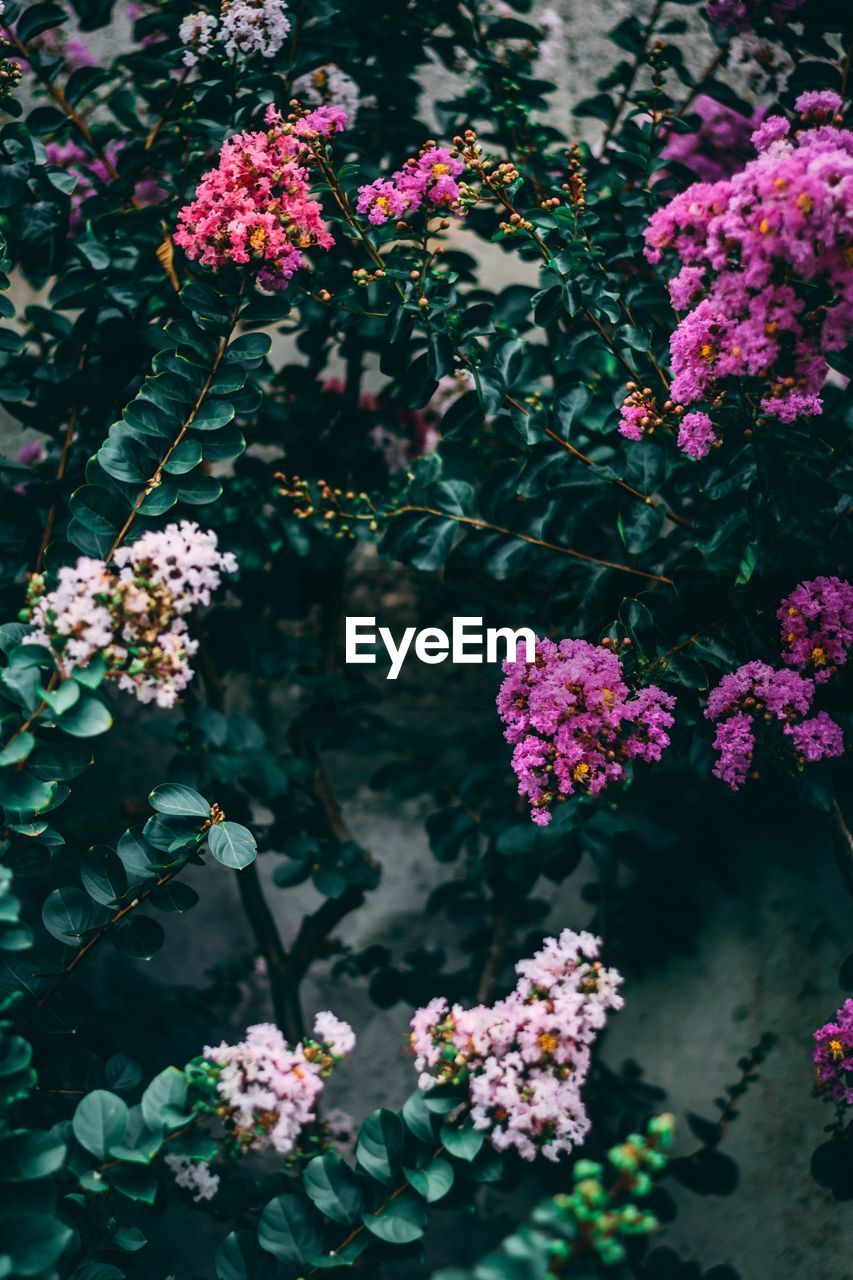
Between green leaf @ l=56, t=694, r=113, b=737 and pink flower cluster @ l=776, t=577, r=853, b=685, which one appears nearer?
green leaf @ l=56, t=694, r=113, b=737

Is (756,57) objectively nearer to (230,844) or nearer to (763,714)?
(763,714)

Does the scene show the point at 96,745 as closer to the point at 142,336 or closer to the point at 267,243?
the point at 142,336

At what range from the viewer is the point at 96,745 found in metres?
2.21

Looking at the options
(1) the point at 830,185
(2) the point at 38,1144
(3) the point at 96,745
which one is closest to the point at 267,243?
(1) the point at 830,185

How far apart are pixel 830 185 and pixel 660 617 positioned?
1.88 feet

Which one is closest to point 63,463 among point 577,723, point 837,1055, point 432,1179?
point 577,723

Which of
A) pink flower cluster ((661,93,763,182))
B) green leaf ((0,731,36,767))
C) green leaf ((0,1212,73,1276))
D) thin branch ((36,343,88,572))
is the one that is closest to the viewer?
green leaf ((0,1212,73,1276))

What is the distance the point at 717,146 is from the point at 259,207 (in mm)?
1028

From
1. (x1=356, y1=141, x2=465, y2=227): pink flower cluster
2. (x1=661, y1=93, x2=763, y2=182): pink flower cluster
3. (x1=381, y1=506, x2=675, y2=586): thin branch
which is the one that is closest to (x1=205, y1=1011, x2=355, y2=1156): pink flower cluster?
(x1=381, y1=506, x2=675, y2=586): thin branch

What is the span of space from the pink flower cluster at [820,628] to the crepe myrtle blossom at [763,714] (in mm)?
32

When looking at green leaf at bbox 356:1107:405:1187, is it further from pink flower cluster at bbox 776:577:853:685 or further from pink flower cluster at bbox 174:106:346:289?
pink flower cluster at bbox 174:106:346:289

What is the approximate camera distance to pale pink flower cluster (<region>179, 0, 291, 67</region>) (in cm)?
139

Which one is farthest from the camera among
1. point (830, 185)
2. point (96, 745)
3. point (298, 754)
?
point (96, 745)

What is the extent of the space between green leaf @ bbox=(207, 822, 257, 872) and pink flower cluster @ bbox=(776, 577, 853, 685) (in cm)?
67
